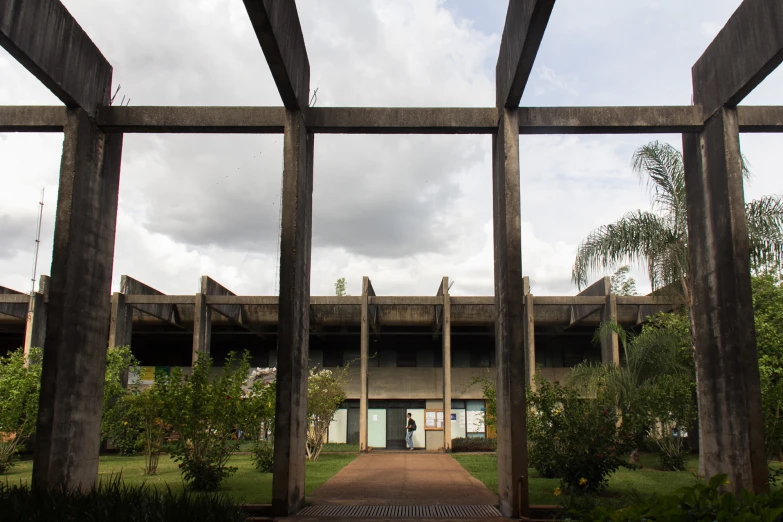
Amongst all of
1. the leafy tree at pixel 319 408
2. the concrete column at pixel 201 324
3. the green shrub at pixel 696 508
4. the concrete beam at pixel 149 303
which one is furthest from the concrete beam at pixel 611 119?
the concrete beam at pixel 149 303

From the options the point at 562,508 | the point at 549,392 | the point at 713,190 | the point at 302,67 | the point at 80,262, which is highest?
Result: the point at 302,67

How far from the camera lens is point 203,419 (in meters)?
11.4

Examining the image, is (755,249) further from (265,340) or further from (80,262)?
(265,340)

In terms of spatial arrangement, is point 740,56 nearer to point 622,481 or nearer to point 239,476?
point 622,481

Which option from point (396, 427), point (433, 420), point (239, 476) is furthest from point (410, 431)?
point (239, 476)

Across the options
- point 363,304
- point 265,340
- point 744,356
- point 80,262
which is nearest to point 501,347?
point 744,356

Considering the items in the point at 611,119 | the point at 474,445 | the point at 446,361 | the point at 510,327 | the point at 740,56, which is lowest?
the point at 474,445

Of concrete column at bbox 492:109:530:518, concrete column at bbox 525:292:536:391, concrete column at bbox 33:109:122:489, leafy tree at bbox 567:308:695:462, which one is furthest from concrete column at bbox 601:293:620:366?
concrete column at bbox 33:109:122:489

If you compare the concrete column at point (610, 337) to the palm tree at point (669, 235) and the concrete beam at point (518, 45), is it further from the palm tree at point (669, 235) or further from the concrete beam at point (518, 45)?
the concrete beam at point (518, 45)

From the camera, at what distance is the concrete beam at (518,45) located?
762cm

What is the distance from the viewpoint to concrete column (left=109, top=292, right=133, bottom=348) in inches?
933

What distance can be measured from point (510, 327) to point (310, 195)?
3.67m

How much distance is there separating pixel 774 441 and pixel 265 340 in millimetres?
23217

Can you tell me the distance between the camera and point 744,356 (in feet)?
27.8
